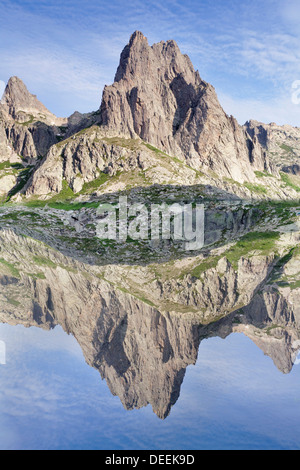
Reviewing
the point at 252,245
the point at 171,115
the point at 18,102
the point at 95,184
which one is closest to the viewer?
the point at 252,245

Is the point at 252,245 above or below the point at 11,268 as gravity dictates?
above

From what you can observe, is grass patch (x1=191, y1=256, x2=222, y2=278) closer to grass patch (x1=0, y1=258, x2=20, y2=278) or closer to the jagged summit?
grass patch (x1=0, y1=258, x2=20, y2=278)

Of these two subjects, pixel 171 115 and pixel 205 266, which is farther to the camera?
pixel 171 115

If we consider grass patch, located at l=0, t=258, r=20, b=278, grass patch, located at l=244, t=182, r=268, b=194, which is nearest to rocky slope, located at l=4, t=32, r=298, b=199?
grass patch, located at l=244, t=182, r=268, b=194

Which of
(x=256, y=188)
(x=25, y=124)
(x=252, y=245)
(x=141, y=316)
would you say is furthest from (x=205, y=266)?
(x=25, y=124)

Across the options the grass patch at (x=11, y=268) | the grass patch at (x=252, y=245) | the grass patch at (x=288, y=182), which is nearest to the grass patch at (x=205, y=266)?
the grass patch at (x=252, y=245)

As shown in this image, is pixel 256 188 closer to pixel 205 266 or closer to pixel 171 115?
pixel 171 115

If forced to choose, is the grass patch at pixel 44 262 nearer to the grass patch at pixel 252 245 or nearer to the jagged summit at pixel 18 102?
the grass patch at pixel 252 245
